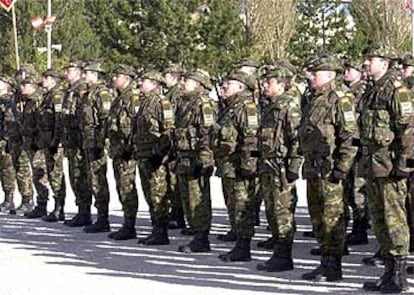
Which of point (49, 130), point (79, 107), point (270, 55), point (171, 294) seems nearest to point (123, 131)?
point (79, 107)

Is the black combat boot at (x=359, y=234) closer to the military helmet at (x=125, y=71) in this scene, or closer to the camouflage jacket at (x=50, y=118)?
the military helmet at (x=125, y=71)

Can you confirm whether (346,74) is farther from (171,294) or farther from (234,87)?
(171,294)

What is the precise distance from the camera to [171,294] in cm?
862

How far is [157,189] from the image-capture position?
38.0 ft

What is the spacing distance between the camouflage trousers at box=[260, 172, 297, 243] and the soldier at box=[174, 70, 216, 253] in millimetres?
1249

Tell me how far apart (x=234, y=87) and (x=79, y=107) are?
318cm

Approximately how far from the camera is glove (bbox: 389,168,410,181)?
27.7 ft

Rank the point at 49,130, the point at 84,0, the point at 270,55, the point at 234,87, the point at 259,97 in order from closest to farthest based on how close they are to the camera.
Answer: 1. the point at 234,87
2. the point at 259,97
3. the point at 49,130
4. the point at 84,0
5. the point at 270,55

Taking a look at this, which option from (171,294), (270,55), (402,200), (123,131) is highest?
(270,55)

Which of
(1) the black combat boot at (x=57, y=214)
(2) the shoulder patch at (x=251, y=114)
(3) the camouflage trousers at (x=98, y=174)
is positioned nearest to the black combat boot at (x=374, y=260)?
(2) the shoulder patch at (x=251, y=114)

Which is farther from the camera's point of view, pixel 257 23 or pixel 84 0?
pixel 257 23

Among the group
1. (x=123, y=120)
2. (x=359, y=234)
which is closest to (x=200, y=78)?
(x=123, y=120)

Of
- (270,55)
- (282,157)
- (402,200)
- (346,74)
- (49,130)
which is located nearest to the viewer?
(402,200)

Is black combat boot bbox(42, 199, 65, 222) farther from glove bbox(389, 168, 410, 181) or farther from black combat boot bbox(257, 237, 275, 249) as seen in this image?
glove bbox(389, 168, 410, 181)
